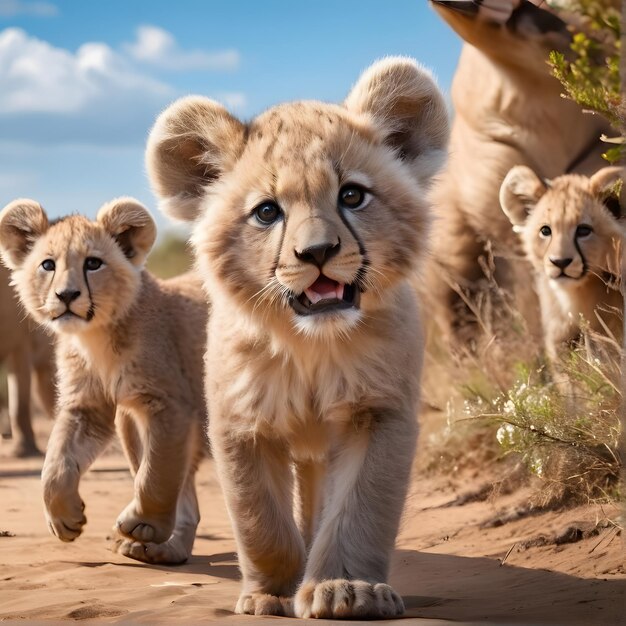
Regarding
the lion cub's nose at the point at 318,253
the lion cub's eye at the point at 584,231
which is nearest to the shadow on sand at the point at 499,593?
the lion cub's nose at the point at 318,253

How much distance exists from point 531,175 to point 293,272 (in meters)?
3.15


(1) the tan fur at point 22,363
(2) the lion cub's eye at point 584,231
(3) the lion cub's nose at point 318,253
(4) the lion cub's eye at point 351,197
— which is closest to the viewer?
(3) the lion cub's nose at point 318,253

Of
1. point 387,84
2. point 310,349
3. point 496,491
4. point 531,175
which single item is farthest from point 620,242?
point 310,349

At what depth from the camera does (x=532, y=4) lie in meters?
7.93

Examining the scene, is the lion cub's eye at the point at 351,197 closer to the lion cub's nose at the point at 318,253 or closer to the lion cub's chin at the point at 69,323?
the lion cub's nose at the point at 318,253

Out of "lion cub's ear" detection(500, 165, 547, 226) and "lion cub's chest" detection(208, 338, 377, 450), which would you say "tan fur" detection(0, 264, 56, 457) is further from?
"lion cub's chest" detection(208, 338, 377, 450)

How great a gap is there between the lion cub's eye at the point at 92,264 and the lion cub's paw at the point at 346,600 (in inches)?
106

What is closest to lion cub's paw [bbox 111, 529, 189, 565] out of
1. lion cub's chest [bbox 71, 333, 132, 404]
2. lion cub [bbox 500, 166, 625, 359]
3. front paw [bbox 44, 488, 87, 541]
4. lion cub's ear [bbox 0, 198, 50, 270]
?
front paw [bbox 44, 488, 87, 541]

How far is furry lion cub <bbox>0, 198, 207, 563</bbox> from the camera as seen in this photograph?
592cm

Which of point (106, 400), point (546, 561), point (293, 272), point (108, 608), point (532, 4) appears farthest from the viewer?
point (532, 4)

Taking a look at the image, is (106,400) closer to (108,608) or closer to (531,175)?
(108,608)

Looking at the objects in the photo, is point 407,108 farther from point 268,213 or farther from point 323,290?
point 323,290

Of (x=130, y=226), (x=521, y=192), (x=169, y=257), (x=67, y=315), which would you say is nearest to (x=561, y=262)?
(x=521, y=192)

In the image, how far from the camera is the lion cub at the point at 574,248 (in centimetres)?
623
